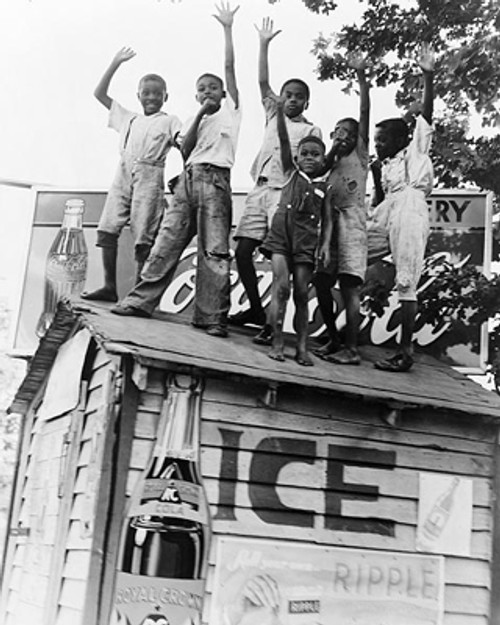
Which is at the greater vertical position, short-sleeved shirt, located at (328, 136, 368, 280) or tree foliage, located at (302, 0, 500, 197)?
tree foliage, located at (302, 0, 500, 197)

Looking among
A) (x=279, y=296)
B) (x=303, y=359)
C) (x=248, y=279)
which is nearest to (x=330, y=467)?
(x=303, y=359)

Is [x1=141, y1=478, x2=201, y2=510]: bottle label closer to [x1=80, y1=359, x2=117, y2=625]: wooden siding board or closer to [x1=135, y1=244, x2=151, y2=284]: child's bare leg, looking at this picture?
[x1=80, y1=359, x2=117, y2=625]: wooden siding board

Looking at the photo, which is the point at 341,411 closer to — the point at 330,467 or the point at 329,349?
the point at 330,467

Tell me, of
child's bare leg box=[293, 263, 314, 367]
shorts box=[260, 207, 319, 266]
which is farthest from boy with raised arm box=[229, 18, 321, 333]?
child's bare leg box=[293, 263, 314, 367]

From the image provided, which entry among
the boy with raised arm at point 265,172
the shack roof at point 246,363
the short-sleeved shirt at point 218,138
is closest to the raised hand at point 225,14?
the boy with raised arm at point 265,172

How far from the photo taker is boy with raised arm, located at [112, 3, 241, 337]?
6648 millimetres

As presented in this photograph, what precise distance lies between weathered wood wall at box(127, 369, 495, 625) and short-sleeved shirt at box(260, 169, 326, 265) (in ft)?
4.27

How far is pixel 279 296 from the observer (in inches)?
257

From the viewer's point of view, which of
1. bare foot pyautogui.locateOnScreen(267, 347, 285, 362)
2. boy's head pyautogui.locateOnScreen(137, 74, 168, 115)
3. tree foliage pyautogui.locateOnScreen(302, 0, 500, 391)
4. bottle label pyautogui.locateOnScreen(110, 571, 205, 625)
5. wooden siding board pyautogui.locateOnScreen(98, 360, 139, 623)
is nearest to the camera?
bottle label pyautogui.locateOnScreen(110, 571, 205, 625)

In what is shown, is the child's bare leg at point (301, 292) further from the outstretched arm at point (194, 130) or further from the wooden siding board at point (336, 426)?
the outstretched arm at point (194, 130)

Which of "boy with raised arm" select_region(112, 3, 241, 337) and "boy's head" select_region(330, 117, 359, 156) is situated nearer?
"boy with raised arm" select_region(112, 3, 241, 337)

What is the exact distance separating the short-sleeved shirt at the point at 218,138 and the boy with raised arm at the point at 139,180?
0.54 meters

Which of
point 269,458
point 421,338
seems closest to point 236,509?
point 269,458

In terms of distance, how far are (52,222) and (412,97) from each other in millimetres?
6021
